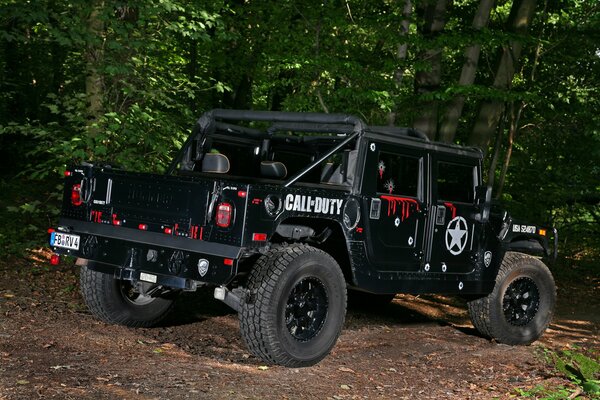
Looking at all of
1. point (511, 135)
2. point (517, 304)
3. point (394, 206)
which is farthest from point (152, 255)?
point (511, 135)

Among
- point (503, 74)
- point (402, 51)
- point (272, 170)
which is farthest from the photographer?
point (503, 74)

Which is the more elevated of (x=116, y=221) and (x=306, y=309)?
(x=116, y=221)

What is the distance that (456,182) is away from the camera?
8125mm

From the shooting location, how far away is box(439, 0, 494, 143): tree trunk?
1329 centimetres

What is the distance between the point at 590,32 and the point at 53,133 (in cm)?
957

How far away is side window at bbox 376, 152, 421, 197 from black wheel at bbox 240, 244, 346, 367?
1030mm

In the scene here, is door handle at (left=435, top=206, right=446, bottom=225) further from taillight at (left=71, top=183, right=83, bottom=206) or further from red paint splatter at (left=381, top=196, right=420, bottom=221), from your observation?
taillight at (left=71, top=183, right=83, bottom=206)

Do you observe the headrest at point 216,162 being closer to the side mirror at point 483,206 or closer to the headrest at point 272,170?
the headrest at point 272,170

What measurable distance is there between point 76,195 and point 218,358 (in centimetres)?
189

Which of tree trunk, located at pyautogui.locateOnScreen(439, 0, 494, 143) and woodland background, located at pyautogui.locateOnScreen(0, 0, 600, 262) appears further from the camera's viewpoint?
tree trunk, located at pyautogui.locateOnScreen(439, 0, 494, 143)

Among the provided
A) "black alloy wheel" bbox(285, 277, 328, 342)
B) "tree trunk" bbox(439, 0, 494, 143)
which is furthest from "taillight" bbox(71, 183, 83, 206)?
"tree trunk" bbox(439, 0, 494, 143)

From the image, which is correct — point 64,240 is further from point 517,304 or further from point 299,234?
point 517,304

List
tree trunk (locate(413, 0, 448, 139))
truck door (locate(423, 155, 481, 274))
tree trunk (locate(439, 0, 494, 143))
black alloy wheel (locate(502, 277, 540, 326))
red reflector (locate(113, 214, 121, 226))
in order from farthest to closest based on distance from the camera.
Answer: tree trunk (locate(439, 0, 494, 143)), tree trunk (locate(413, 0, 448, 139)), black alloy wheel (locate(502, 277, 540, 326)), truck door (locate(423, 155, 481, 274)), red reflector (locate(113, 214, 121, 226))

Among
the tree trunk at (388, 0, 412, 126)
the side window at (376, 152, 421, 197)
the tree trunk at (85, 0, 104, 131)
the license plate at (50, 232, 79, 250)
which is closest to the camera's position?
the license plate at (50, 232, 79, 250)
